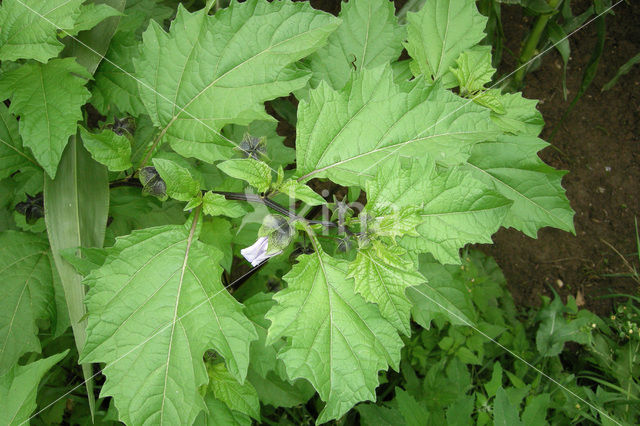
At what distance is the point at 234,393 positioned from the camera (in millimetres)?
1637

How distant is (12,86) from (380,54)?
112 centimetres

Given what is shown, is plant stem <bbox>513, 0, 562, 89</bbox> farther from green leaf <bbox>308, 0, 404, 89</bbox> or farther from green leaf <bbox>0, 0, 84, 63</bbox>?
green leaf <bbox>0, 0, 84, 63</bbox>

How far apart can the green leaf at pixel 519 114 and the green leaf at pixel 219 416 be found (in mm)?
1293

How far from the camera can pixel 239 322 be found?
126 centimetres

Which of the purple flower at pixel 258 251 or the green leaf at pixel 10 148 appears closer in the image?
the purple flower at pixel 258 251

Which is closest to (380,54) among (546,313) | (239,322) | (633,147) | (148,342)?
(239,322)

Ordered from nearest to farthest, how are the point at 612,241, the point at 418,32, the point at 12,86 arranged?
the point at 12,86
the point at 418,32
the point at 612,241

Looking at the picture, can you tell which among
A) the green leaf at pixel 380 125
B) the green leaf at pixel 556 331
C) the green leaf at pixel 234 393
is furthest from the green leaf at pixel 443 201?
the green leaf at pixel 556 331

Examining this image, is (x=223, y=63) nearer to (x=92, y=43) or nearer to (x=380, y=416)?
(x=92, y=43)

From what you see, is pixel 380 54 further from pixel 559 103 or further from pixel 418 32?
pixel 559 103

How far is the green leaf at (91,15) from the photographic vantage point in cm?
141

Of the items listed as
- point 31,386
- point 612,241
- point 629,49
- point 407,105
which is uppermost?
point 407,105

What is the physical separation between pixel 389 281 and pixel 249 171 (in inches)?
17.1

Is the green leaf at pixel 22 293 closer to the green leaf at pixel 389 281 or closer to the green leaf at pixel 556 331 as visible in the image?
the green leaf at pixel 389 281
